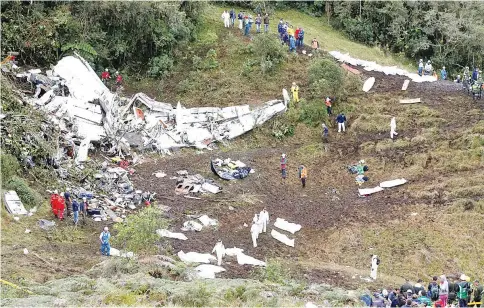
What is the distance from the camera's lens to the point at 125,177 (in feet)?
105

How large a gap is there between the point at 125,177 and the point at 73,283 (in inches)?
380

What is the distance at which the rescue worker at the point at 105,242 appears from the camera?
2600 centimetres

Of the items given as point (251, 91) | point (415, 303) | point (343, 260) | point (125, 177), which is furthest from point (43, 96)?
point (415, 303)

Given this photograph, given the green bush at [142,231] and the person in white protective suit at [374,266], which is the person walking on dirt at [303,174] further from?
the green bush at [142,231]

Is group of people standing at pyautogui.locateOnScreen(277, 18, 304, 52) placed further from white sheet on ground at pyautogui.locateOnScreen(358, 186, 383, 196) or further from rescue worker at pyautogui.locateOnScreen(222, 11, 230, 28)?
white sheet on ground at pyautogui.locateOnScreen(358, 186, 383, 196)

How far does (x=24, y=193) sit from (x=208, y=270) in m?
7.62

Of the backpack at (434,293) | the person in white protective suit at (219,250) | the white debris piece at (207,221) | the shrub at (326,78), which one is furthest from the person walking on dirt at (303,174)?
the backpack at (434,293)

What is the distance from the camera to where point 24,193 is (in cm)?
2856

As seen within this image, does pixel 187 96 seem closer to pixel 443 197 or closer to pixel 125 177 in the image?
pixel 125 177

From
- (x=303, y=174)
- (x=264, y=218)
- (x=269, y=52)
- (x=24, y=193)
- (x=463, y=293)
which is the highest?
(x=269, y=52)

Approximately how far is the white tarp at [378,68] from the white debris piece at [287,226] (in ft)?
40.7

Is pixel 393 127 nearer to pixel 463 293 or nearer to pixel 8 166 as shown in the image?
pixel 463 293

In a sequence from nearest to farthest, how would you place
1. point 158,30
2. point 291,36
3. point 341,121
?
point 341,121 → point 291,36 → point 158,30

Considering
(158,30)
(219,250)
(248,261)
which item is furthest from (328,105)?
(219,250)
